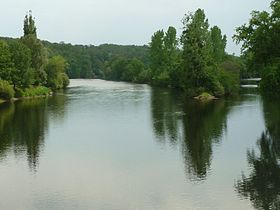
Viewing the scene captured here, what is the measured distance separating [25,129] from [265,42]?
2475cm

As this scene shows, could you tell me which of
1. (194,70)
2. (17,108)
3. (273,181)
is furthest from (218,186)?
(194,70)

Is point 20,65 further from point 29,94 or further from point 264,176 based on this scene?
point 264,176

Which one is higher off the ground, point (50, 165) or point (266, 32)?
point (266, 32)

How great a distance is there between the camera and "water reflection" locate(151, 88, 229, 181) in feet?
102

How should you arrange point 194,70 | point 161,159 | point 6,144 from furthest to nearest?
point 194,70 < point 6,144 < point 161,159

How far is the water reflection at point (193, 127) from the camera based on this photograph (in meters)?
31.0

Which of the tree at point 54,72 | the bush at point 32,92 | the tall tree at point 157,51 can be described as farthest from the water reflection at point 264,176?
the tall tree at point 157,51

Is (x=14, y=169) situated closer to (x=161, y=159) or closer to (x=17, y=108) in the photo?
(x=161, y=159)

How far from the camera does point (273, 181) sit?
25750mm

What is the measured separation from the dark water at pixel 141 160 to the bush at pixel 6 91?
19549mm

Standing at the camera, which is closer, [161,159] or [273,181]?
[273,181]

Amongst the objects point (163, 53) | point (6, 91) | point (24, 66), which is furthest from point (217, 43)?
point (6, 91)

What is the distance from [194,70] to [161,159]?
46.7 m

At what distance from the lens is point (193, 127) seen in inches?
1786
